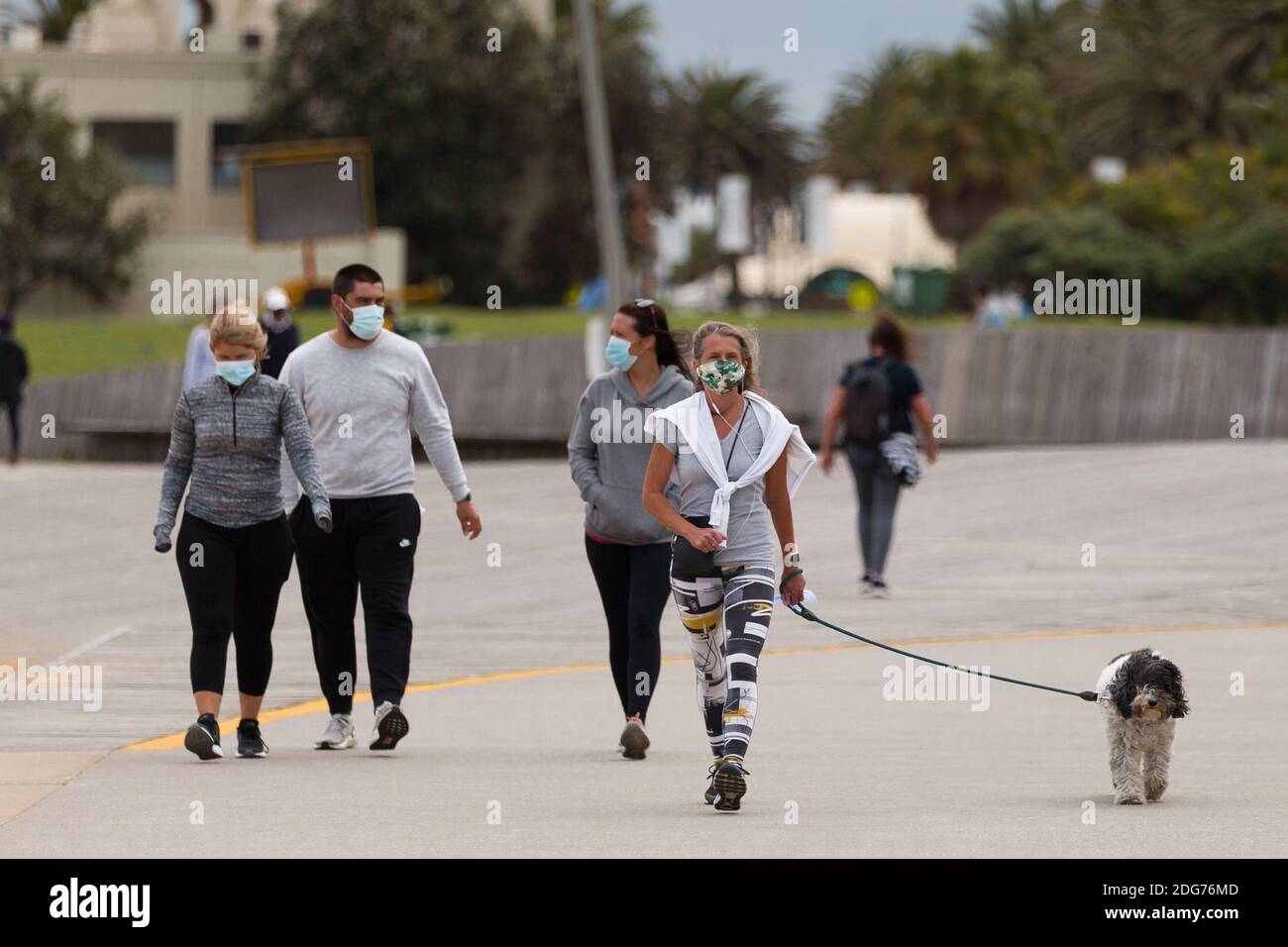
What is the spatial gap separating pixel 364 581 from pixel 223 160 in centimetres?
4871

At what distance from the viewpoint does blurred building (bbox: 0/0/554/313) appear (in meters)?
54.6

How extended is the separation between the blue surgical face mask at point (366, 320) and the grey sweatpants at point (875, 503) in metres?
6.44

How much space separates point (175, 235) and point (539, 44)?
10.4 metres

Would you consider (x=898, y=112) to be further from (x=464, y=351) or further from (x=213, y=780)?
(x=213, y=780)

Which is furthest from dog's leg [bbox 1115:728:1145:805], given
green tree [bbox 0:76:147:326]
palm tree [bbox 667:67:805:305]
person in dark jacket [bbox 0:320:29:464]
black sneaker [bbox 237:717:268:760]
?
palm tree [bbox 667:67:805:305]

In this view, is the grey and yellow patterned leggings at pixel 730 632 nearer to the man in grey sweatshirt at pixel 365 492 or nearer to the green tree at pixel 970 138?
the man in grey sweatshirt at pixel 365 492

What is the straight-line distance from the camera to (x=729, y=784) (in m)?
7.95

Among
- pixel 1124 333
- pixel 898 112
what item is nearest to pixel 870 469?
pixel 1124 333

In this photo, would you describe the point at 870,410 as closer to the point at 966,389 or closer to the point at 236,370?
the point at 236,370

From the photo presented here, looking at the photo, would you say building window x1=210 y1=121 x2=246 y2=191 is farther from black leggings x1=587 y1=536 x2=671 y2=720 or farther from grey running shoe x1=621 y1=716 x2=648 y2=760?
grey running shoe x1=621 y1=716 x2=648 y2=760

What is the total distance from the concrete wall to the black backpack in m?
14.5

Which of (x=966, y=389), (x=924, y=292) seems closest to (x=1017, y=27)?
(x=924, y=292)

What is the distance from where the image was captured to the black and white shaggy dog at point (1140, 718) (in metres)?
7.97

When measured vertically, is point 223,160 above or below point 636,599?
above
